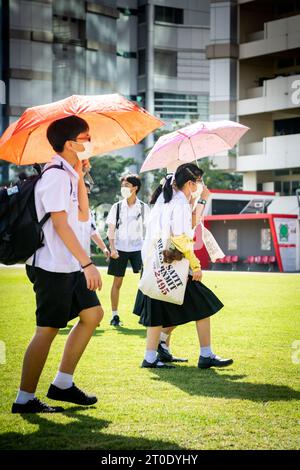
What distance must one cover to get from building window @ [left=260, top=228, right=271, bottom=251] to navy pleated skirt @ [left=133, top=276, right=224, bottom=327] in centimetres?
2750

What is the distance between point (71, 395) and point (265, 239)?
29.9m

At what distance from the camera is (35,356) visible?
18.5ft

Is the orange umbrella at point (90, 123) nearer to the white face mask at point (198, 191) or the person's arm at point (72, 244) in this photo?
the person's arm at point (72, 244)

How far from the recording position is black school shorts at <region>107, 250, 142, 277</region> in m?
12.0

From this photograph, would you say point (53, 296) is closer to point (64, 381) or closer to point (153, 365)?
point (64, 381)

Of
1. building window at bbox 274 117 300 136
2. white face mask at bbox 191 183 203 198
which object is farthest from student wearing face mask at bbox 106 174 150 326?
building window at bbox 274 117 300 136

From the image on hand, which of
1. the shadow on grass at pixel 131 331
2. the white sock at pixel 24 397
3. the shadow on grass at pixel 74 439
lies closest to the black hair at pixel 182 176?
the white sock at pixel 24 397

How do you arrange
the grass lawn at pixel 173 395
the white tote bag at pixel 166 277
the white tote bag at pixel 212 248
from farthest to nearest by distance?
the white tote bag at pixel 212 248 < the white tote bag at pixel 166 277 < the grass lawn at pixel 173 395

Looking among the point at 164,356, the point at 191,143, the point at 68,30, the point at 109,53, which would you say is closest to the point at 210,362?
the point at 164,356

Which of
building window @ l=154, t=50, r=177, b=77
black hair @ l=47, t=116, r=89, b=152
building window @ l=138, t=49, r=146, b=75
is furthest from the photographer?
building window @ l=138, t=49, r=146, b=75

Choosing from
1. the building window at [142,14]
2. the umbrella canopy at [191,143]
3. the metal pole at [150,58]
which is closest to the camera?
the umbrella canopy at [191,143]

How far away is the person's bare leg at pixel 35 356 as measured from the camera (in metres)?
5.64

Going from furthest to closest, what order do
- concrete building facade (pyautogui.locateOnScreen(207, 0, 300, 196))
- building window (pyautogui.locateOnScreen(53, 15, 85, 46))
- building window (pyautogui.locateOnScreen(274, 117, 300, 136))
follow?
1. building window (pyautogui.locateOnScreen(53, 15, 85, 46))
2. building window (pyautogui.locateOnScreen(274, 117, 300, 136))
3. concrete building facade (pyautogui.locateOnScreen(207, 0, 300, 196))

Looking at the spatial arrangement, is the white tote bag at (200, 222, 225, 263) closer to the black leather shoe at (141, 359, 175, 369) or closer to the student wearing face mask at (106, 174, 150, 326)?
the black leather shoe at (141, 359, 175, 369)
